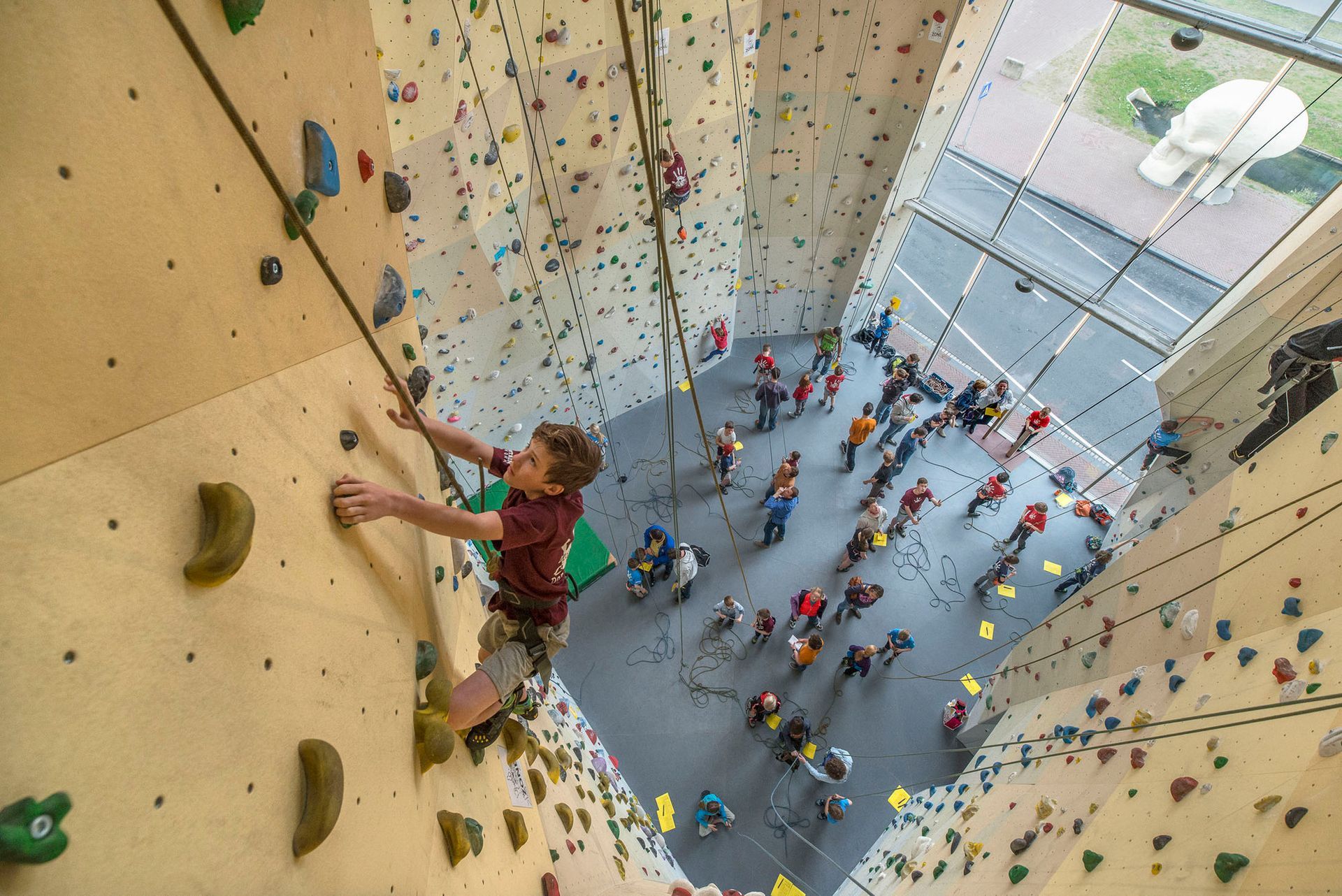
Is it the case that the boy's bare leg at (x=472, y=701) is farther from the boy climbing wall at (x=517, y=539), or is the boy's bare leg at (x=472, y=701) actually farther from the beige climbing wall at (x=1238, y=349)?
the beige climbing wall at (x=1238, y=349)

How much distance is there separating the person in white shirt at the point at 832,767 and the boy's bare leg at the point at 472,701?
3.96 metres

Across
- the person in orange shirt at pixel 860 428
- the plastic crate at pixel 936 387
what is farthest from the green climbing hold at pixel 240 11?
the plastic crate at pixel 936 387

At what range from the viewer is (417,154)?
405 cm

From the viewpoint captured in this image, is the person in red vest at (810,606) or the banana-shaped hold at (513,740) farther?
the person in red vest at (810,606)

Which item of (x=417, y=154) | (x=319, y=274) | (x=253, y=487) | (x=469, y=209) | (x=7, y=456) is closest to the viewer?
(x=7, y=456)

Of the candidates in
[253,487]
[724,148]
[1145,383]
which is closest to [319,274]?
[253,487]

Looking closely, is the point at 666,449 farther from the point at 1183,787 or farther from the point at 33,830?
the point at 33,830

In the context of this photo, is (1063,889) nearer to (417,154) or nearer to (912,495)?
(912,495)

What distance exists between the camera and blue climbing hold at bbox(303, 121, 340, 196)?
1381 millimetres

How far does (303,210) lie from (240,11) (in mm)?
343

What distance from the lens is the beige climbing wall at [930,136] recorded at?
6.55 meters

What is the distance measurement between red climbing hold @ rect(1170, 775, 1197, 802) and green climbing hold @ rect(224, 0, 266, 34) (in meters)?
3.82

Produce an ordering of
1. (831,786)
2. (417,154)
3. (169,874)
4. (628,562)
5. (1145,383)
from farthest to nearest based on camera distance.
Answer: (1145,383), (628,562), (831,786), (417,154), (169,874)

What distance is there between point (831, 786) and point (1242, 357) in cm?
484
